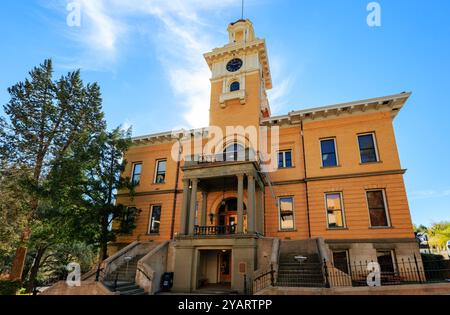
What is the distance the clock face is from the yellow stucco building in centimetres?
9

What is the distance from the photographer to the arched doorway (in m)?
17.9

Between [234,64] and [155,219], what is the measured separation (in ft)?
48.0

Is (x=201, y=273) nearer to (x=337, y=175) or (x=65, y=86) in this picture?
(x=337, y=175)

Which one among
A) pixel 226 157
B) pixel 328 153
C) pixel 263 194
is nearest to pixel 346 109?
pixel 328 153

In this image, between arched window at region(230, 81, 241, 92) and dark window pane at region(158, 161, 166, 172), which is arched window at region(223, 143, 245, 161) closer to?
arched window at region(230, 81, 241, 92)

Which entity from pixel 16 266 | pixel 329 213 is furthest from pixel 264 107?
pixel 16 266

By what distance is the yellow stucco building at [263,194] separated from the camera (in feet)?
45.2

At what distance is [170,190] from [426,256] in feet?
56.8

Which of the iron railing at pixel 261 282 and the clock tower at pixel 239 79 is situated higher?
the clock tower at pixel 239 79

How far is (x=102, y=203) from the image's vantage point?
57.1 ft

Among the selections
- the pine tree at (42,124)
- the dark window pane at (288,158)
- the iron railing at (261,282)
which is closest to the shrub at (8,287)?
the pine tree at (42,124)

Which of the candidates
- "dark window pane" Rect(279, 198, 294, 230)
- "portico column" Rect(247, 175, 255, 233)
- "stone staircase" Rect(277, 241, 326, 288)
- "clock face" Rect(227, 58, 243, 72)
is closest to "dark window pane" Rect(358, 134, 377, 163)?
"dark window pane" Rect(279, 198, 294, 230)

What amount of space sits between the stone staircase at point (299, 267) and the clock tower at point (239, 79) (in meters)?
8.89

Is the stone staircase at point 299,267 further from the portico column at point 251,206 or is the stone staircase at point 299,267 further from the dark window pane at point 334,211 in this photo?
the dark window pane at point 334,211
